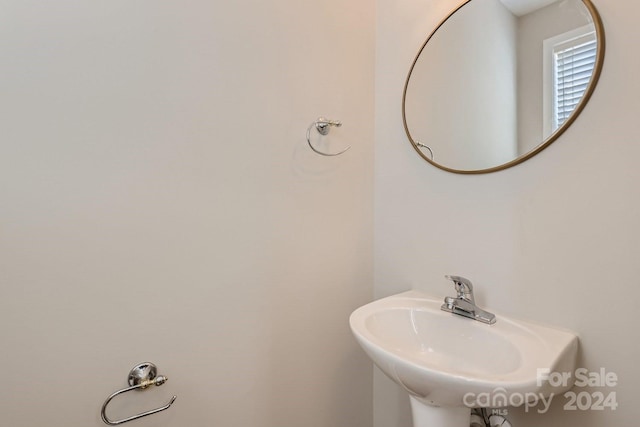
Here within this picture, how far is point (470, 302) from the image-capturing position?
0.91 meters

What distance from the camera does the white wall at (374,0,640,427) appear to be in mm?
691

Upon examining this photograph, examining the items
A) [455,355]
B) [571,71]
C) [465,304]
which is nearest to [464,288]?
[465,304]

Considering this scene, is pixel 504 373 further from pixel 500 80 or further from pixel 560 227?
pixel 500 80

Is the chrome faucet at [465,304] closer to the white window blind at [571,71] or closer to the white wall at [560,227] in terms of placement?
the white wall at [560,227]

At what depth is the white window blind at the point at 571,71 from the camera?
0.74 metres

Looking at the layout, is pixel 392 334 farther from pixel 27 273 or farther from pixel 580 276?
pixel 27 273

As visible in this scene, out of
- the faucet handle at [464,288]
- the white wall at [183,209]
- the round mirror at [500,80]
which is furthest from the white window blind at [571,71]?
the white wall at [183,209]

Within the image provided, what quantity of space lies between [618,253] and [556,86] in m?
0.46

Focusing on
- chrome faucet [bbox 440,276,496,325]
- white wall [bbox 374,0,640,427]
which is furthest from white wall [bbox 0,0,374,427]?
chrome faucet [bbox 440,276,496,325]

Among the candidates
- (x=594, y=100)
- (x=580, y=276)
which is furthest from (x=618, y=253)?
(x=594, y=100)

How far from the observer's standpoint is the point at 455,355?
0.91m

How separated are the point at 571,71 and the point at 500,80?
180mm

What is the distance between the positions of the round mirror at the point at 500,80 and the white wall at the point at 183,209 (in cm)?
30

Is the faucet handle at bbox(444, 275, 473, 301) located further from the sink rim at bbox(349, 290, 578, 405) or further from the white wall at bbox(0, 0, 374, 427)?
the white wall at bbox(0, 0, 374, 427)
